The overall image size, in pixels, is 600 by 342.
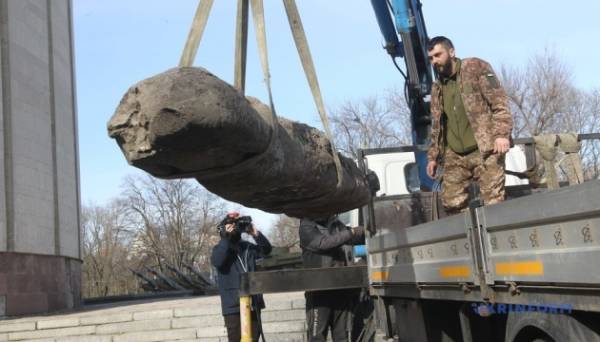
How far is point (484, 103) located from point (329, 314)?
8.50 ft

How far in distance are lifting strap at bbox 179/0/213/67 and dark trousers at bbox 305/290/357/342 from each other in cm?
356

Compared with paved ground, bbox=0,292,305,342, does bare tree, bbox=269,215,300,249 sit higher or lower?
higher

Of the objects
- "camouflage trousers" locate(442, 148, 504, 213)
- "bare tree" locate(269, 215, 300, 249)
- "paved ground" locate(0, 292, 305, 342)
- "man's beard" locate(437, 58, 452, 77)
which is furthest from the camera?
"bare tree" locate(269, 215, 300, 249)

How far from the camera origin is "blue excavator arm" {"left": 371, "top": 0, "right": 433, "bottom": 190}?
31.5 feet

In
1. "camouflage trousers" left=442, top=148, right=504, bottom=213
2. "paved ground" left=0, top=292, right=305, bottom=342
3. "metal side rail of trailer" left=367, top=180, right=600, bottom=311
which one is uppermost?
"camouflage trousers" left=442, top=148, right=504, bottom=213

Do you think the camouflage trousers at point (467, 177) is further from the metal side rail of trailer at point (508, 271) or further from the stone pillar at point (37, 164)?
the stone pillar at point (37, 164)

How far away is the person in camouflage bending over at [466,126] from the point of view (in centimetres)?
469

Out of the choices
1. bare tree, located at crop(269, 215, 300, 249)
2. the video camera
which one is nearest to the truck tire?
the video camera

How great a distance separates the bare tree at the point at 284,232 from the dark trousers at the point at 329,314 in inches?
1543

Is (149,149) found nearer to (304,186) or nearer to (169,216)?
(304,186)

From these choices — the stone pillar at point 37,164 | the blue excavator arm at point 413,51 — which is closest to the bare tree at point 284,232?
the stone pillar at point 37,164

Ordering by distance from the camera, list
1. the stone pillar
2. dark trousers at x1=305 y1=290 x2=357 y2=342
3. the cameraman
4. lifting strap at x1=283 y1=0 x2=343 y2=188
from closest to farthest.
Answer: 1. lifting strap at x1=283 y1=0 x2=343 y2=188
2. dark trousers at x1=305 y1=290 x2=357 y2=342
3. the cameraman
4. the stone pillar

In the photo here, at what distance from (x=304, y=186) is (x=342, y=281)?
1.57 metres
